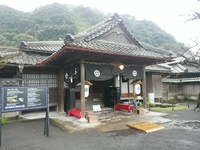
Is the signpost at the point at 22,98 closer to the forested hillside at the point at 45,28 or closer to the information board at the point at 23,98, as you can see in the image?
the information board at the point at 23,98

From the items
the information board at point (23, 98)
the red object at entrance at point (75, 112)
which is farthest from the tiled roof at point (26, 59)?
the red object at entrance at point (75, 112)

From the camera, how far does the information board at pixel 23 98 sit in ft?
19.4

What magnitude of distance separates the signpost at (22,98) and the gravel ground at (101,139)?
2.45 ft

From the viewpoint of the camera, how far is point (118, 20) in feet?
37.2

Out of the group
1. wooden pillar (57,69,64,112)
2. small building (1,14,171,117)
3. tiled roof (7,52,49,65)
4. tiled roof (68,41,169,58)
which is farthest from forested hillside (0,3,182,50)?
Answer: wooden pillar (57,69,64,112)

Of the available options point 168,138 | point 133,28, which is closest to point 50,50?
point 168,138

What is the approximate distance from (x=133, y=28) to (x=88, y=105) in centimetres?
4505

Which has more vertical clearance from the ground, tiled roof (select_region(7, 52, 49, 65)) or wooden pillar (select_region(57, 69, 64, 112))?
tiled roof (select_region(7, 52, 49, 65))

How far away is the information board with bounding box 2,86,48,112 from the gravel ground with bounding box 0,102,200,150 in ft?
4.00

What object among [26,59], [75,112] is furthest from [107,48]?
[26,59]

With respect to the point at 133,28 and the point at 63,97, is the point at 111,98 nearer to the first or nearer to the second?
the point at 63,97

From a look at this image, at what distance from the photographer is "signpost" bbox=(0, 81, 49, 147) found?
5898 millimetres

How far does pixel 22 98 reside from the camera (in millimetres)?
6258

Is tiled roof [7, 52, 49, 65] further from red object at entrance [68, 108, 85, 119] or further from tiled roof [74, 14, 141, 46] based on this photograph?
red object at entrance [68, 108, 85, 119]
